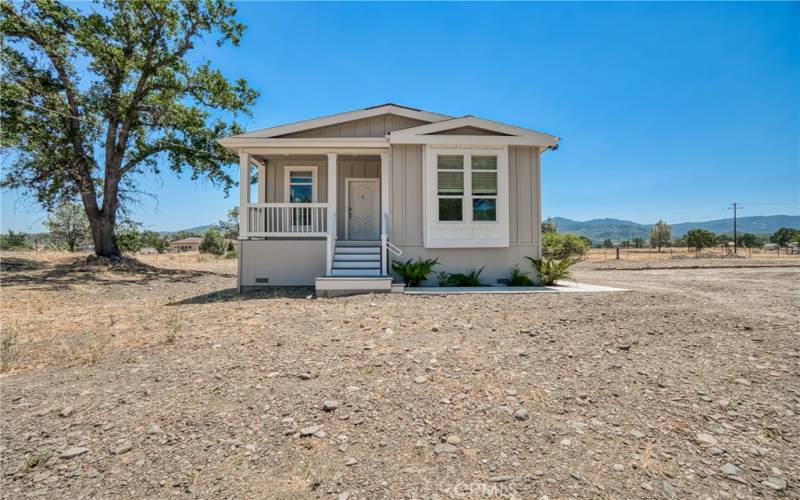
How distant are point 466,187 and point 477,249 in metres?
1.54

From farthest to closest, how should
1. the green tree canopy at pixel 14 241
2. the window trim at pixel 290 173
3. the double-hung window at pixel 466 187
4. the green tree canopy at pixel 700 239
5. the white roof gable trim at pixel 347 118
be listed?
the green tree canopy at pixel 700 239, the green tree canopy at pixel 14 241, the window trim at pixel 290 173, the white roof gable trim at pixel 347 118, the double-hung window at pixel 466 187

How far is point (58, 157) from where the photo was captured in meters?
13.5

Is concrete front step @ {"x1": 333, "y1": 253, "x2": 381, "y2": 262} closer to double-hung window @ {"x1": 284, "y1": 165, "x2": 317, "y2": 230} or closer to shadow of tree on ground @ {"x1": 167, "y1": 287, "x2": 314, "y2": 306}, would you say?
shadow of tree on ground @ {"x1": 167, "y1": 287, "x2": 314, "y2": 306}

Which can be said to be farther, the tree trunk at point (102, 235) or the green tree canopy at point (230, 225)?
the green tree canopy at point (230, 225)

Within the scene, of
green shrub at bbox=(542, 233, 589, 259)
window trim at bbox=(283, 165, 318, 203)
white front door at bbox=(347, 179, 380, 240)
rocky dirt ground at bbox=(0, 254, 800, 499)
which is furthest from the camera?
green shrub at bbox=(542, 233, 589, 259)

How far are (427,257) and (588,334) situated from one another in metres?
5.05

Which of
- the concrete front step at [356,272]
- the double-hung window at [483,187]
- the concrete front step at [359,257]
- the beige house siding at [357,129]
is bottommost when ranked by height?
the concrete front step at [356,272]

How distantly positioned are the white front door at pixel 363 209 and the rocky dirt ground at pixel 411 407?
5863 mm

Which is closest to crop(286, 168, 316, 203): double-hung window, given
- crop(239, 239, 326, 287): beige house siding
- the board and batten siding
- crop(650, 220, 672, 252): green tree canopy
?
crop(239, 239, 326, 287): beige house siding

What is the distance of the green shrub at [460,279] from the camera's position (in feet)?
29.4

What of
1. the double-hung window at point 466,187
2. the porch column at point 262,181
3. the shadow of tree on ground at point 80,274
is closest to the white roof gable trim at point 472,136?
the double-hung window at point 466,187

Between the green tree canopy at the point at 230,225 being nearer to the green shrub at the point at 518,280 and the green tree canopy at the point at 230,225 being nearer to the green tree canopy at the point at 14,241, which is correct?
the green tree canopy at the point at 14,241

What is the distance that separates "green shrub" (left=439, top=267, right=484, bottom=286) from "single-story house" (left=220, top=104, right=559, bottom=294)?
184 mm

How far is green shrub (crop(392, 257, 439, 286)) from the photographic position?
8.61m
